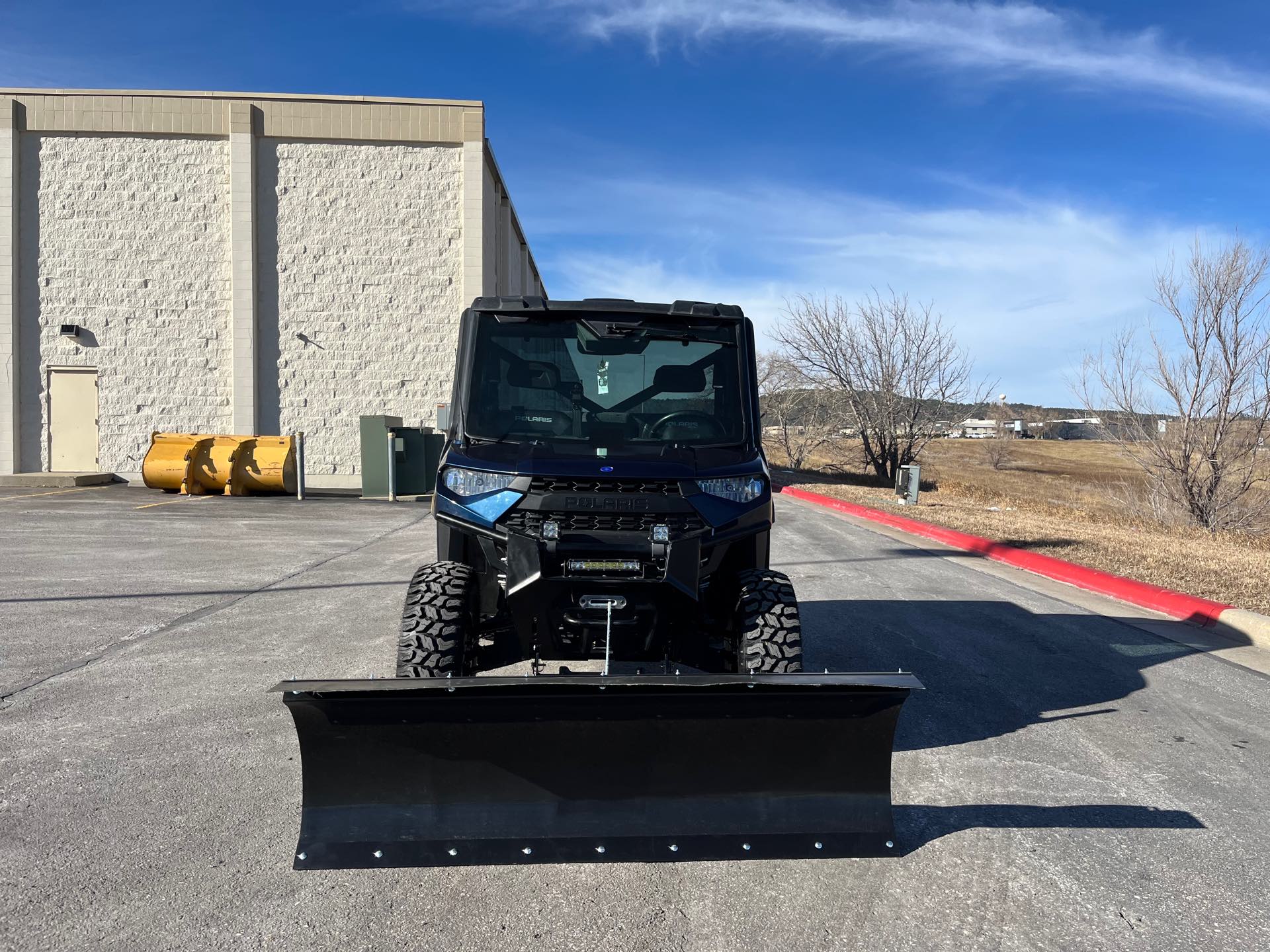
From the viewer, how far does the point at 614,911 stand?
3.10m

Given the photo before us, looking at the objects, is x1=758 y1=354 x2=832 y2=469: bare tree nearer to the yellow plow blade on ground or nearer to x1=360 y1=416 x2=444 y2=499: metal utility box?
x1=360 y1=416 x2=444 y2=499: metal utility box

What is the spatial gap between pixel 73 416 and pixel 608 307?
24.3m

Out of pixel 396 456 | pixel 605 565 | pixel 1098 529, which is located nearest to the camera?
pixel 605 565

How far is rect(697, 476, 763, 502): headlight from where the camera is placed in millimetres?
4367

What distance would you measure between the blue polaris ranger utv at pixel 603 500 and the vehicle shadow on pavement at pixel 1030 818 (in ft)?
2.64

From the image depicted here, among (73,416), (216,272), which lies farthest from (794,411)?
(73,416)

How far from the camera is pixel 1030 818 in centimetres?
388

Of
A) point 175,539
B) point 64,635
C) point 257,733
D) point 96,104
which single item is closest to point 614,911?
point 257,733

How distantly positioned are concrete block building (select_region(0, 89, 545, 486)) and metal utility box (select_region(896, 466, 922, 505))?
39.1ft

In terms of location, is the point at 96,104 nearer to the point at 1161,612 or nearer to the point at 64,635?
the point at 64,635

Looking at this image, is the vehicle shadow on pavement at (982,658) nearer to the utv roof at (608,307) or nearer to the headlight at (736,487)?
the headlight at (736,487)

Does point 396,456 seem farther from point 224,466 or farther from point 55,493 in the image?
point 55,493

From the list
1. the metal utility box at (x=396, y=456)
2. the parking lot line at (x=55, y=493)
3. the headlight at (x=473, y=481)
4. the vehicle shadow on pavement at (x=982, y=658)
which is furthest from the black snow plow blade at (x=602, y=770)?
the parking lot line at (x=55, y=493)

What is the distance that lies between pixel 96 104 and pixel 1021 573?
25331 millimetres
